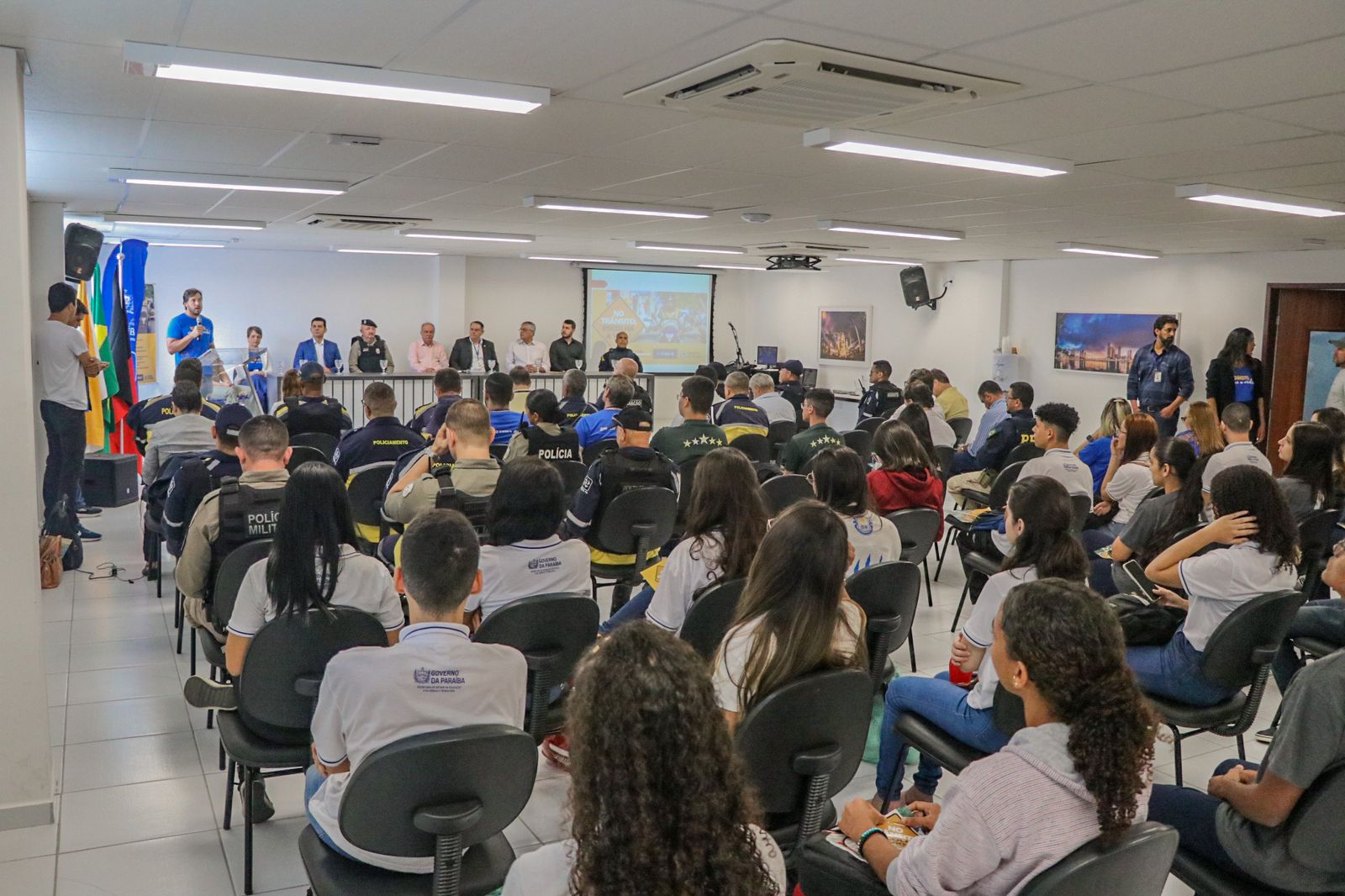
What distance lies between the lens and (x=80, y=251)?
7.34m

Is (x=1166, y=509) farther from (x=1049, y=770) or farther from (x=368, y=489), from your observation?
(x=368, y=489)

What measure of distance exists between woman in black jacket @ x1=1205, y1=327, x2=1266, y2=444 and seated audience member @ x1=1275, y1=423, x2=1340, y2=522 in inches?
220

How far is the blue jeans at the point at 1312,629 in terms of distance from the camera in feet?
13.1

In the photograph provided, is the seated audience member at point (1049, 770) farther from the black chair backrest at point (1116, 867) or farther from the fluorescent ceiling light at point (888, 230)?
the fluorescent ceiling light at point (888, 230)

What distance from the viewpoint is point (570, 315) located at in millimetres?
16547

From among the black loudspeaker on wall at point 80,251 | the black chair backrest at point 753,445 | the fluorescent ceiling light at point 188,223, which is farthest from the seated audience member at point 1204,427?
the fluorescent ceiling light at point 188,223

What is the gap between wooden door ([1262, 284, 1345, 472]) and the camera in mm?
10352

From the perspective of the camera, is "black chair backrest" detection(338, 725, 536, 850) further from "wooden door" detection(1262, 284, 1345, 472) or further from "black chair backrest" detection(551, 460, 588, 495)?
"wooden door" detection(1262, 284, 1345, 472)

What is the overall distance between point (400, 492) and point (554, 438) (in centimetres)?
138

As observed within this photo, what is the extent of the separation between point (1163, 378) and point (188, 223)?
10.2 meters

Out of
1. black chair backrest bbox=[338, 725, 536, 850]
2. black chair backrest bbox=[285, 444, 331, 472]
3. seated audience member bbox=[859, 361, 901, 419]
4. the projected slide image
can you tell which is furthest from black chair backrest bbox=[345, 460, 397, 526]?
the projected slide image

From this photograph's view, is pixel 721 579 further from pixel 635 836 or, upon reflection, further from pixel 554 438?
pixel 554 438

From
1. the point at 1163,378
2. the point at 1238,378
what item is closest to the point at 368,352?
the point at 1163,378

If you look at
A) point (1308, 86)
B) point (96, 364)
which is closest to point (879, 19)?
point (1308, 86)
